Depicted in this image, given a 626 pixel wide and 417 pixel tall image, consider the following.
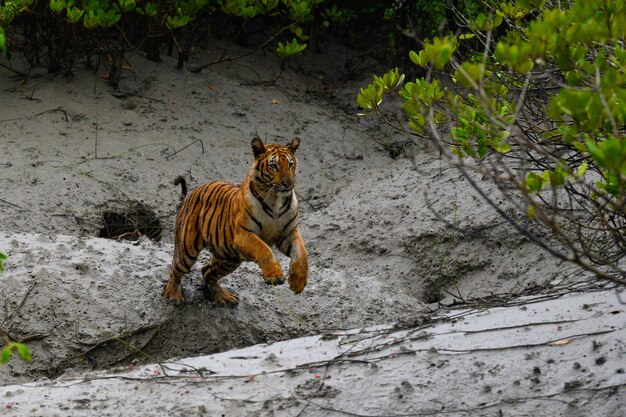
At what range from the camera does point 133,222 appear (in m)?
8.92

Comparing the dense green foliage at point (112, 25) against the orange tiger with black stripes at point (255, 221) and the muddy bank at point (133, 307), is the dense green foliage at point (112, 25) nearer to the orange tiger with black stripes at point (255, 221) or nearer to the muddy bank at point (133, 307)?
the muddy bank at point (133, 307)

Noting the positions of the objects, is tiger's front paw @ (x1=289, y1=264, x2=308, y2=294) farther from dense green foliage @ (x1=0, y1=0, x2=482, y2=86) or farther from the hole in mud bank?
dense green foliage @ (x1=0, y1=0, x2=482, y2=86)

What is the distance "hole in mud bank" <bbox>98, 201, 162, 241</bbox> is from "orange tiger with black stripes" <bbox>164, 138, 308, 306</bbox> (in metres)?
1.96

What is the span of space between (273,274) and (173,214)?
3.60m

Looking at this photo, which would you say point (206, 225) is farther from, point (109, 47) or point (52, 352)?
point (109, 47)

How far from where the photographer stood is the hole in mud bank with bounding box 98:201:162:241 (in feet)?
29.1

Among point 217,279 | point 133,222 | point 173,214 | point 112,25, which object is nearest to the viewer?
point 217,279

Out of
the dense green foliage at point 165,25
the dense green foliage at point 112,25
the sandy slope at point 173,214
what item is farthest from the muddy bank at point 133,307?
the dense green foliage at point 112,25

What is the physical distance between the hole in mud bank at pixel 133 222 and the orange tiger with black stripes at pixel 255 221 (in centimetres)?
196

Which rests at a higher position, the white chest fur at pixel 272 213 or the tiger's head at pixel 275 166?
the tiger's head at pixel 275 166

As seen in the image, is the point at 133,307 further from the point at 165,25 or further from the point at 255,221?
the point at 165,25

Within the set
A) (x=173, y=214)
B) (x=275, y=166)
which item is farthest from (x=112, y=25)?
(x=275, y=166)

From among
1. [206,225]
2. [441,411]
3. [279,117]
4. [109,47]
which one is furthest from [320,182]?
[441,411]

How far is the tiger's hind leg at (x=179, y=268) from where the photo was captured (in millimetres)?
6984
